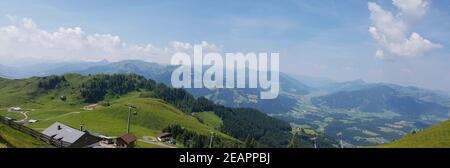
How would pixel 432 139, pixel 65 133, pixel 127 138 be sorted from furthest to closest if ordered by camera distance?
1. pixel 127 138
2. pixel 65 133
3. pixel 432 139

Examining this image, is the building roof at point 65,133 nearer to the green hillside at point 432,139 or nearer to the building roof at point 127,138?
the building roof at point 127,138

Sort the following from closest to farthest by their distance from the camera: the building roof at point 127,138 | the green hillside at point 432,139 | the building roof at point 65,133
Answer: the green hillside at point 432,139 < the building roof at point 65,133 < the building roof at point 127,138

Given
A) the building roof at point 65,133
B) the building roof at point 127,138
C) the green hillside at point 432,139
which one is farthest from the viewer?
the building roof at point 127,138

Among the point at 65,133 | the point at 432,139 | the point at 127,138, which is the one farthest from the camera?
the point at 127,138

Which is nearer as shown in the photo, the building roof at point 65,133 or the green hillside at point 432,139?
the green hillside at point 432,139

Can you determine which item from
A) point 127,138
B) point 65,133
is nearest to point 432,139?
point 127,138

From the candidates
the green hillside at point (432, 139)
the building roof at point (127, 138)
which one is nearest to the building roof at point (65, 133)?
the building roof at point (127, 138)

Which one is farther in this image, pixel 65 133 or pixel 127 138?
pixel 127 138

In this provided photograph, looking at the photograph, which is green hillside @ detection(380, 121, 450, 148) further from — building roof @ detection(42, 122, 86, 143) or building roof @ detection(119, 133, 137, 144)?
building roof @ detection(42, 122, 86, 143)

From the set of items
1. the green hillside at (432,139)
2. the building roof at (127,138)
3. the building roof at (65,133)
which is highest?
the green hillside at (432,139)

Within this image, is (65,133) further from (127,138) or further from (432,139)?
(432,139)
